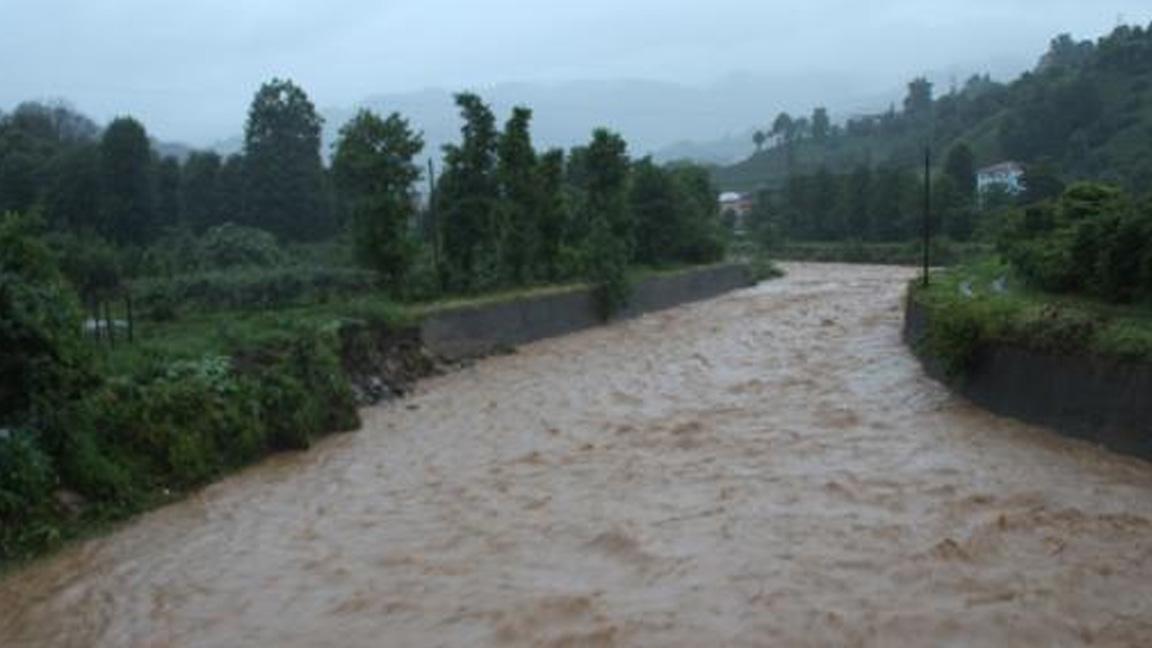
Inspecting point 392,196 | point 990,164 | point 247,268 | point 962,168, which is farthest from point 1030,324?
point 990,164

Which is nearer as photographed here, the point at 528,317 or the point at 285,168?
the point at 528,317

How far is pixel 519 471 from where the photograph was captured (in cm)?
1358

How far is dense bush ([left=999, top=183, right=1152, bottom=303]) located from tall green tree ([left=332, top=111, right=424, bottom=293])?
41.8 ft

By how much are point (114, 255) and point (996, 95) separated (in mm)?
70232

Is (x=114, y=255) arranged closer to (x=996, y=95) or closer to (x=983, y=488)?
(x=983, y=488)

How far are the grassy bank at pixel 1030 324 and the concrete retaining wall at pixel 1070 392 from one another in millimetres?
149

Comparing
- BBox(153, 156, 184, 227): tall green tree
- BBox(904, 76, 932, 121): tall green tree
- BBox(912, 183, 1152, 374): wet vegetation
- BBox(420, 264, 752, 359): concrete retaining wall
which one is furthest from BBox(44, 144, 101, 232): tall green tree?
BBox(904, 76, 932, 121): tall green tree

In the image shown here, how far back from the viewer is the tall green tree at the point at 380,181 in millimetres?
24594

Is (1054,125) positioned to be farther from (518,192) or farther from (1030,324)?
(1030,324)

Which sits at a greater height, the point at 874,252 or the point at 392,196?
the point at 392,196

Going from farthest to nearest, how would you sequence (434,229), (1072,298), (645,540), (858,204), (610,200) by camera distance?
(858,204)
(610,200)
(434,229)
(1072,298)
(645,540)

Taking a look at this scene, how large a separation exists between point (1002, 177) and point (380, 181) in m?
44.5

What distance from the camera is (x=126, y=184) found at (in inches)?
1502

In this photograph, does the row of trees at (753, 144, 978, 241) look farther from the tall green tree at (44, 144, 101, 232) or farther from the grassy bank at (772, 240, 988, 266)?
the tall green tree at (44, 144, 101, 232)
